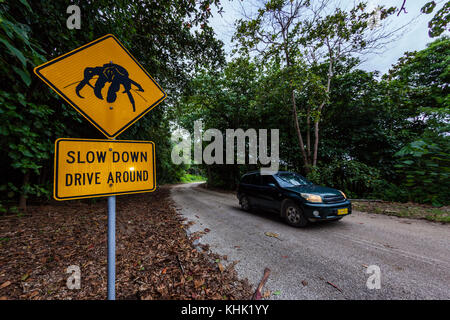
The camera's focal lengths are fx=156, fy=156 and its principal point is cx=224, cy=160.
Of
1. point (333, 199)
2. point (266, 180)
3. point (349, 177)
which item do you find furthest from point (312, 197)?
point (349, 177)

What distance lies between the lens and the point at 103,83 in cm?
152

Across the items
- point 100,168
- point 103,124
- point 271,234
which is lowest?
point 271,234

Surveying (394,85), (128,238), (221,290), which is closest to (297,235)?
(221,290)

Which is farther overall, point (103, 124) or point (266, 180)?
point (266, 180)

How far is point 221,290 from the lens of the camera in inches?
77.4

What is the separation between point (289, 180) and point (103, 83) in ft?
16.8

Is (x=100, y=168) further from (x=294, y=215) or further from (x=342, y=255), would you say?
(x=294, y=215)

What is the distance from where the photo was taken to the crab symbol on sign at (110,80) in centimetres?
149

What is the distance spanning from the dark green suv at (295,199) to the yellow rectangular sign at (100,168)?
3.88 metres

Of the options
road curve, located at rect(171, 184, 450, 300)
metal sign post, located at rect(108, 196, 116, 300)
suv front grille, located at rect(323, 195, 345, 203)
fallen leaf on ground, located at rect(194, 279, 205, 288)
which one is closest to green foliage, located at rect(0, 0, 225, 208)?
metal sign post, located at rect(108, 196, 116, 300)

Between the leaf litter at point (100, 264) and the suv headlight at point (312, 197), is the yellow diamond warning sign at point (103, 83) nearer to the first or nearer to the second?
the leaf litter at point (100, 264)

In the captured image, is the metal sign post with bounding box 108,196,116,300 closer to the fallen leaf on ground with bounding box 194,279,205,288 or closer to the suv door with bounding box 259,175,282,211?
the fallen leaf on ground with bounding box 194,279,205,288

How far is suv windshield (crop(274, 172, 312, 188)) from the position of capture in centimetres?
495

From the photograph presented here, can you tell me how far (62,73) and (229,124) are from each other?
12131 mm
